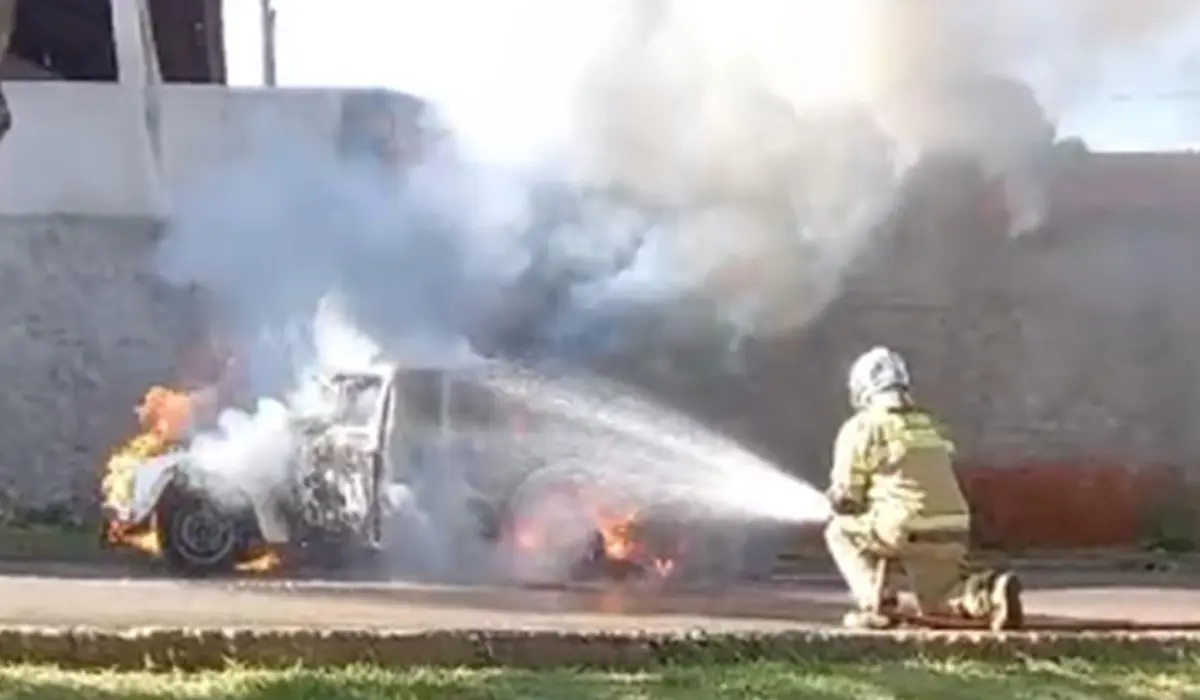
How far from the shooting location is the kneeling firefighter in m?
9.33

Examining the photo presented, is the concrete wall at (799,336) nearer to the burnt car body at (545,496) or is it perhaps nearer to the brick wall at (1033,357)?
the brick wall at (1033,357)

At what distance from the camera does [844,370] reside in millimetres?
16844

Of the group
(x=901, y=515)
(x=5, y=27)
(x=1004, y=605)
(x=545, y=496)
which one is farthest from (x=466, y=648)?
(x=545, y=496)

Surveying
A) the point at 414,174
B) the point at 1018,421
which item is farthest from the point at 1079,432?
the point at 414,174

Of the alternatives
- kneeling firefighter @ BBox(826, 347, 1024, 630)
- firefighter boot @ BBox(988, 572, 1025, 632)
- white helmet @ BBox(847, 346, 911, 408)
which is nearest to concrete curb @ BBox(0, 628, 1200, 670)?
firefighter boot @ BBox(988, 572, 1025, 632)

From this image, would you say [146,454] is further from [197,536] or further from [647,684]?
[647,684]

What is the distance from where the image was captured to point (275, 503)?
13375 mm

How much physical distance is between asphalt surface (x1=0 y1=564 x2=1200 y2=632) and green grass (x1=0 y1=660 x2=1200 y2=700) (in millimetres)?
1092

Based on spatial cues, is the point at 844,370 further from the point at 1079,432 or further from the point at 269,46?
the point at 269,46

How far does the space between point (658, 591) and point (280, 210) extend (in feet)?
16.6

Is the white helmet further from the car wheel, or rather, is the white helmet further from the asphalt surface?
the car wheel

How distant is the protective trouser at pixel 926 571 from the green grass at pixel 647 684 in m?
1.02

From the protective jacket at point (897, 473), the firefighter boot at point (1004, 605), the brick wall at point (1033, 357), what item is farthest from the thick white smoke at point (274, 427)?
the firefighter boot at point (1004, 605)

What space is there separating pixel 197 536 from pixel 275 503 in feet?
1.67
